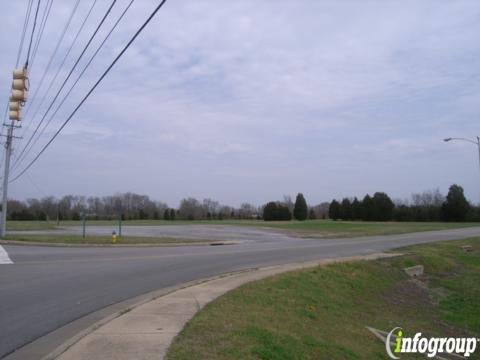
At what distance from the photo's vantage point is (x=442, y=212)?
3573 inches

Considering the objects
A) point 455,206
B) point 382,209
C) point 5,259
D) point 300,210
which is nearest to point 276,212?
point 300,210

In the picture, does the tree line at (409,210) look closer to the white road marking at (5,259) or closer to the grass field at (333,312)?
the grass field at (333,312)

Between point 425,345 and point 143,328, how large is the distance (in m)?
6.13

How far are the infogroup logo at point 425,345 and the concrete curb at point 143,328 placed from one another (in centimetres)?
370

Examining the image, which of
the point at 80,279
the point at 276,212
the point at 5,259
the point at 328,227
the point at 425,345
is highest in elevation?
the point at 276,212

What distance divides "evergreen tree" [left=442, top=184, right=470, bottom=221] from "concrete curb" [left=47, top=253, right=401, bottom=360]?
85.0 metres

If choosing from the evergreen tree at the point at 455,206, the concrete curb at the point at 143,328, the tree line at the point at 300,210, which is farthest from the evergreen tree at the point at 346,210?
the concrete curb at the point at 143,328

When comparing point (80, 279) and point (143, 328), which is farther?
point (80, 279)

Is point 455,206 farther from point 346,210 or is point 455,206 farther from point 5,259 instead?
point 5,259

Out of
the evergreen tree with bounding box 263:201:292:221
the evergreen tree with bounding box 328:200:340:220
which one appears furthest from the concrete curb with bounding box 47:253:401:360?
the evergreen tree with bounding box 328:200:340:220

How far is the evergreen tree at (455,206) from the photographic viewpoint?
8750 centimetres

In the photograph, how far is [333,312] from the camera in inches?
459

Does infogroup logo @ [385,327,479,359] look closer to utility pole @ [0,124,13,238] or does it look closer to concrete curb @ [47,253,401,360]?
concrete curb @ [47,253,401,360]

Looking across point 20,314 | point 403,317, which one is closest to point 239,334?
point 20,314
